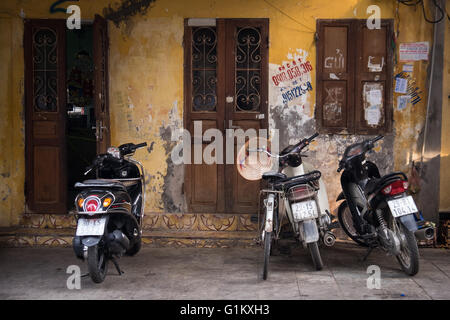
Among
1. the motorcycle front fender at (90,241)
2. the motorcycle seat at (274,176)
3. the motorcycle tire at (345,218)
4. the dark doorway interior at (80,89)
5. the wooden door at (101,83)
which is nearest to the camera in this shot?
the motorcycle front fender at (90,241)

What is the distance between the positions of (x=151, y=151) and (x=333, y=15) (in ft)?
9.91

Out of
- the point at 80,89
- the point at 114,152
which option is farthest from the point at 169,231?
the point at 80,89

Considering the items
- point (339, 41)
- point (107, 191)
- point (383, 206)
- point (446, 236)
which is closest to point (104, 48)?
point (107, 191)

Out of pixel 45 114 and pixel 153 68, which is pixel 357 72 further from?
pixel 45 114

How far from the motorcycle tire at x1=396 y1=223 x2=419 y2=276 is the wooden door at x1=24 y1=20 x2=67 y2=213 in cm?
442

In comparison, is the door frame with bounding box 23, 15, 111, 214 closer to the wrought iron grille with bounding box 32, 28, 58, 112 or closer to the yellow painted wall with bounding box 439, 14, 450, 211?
the wrought iron grille with bounding box 32, 28, 58, 112

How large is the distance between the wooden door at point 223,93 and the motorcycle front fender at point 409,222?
238 cm

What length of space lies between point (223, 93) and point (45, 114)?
245cm

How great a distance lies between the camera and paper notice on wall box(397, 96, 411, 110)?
22.4 ft

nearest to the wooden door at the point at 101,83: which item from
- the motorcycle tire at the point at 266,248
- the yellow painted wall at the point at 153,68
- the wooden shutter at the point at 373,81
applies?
the yellow painted wall at the point at 153,68

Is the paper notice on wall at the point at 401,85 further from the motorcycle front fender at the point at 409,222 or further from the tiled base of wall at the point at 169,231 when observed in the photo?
the tiled base of wall at the point at 169,231

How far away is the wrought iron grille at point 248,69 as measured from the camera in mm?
6938

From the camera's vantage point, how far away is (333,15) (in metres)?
6.82

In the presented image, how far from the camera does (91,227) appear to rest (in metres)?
4.79
